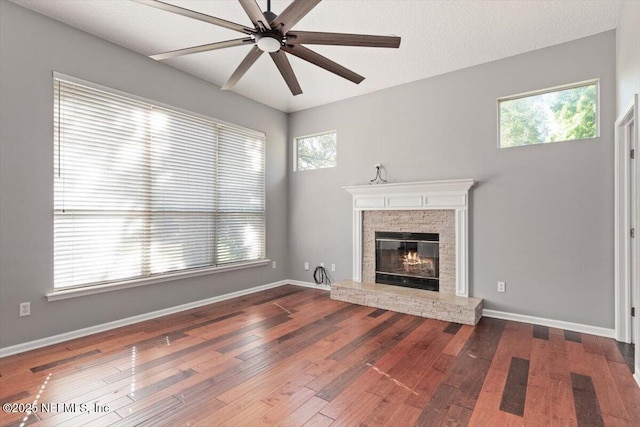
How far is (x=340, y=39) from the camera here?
6.93 feet

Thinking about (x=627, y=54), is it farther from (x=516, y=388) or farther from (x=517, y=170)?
(x=516, y=388)

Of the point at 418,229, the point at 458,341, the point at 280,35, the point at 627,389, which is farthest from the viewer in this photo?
the point at 418,229

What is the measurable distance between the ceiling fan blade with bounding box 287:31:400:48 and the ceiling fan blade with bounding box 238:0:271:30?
0.63 ft

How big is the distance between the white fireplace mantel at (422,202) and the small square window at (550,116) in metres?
0.78

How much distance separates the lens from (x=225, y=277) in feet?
15.7

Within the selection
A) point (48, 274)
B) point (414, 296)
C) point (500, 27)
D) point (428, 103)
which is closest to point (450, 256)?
point (414, 296)

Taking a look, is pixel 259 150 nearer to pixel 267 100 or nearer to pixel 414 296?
pixel 267 100

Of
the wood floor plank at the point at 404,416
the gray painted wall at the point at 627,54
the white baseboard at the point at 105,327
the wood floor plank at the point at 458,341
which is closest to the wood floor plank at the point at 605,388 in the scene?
the wood floor plank at the point at 458,341

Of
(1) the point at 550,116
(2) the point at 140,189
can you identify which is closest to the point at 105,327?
(2) the point at 140,189

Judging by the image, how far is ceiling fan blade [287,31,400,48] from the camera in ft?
6.80

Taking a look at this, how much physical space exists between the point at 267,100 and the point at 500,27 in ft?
11.2

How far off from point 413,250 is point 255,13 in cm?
364

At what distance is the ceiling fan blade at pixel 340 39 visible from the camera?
2.07m

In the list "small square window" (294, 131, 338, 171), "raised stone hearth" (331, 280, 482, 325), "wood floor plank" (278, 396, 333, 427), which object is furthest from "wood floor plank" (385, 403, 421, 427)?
"small square window" (294, 131, 338, 171)
